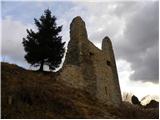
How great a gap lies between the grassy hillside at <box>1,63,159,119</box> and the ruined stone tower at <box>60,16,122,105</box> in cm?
154

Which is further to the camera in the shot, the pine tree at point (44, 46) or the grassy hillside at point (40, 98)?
the pine tree at point (44, 46)

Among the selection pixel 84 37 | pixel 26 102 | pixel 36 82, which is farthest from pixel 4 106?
pixel 84 37

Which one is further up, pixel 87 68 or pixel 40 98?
pixel 87 68

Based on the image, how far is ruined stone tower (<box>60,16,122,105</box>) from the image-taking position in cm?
2692

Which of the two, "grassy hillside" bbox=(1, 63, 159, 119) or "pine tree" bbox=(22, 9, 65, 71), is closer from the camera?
Answer: "grassy hillside" bbox=(1, 63, 159, 119)

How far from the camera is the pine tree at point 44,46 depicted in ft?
85.5

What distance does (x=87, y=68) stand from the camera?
2842 centimetres

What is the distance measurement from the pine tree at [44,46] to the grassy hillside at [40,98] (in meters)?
1.52

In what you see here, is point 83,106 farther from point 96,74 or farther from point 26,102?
point 96,74

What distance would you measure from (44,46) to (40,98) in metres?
6.89

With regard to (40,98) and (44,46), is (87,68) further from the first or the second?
(40,98)

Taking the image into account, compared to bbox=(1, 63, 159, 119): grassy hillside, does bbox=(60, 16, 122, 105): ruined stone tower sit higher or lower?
higher

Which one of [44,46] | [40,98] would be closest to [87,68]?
[44,46]

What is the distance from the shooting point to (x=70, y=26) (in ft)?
101
